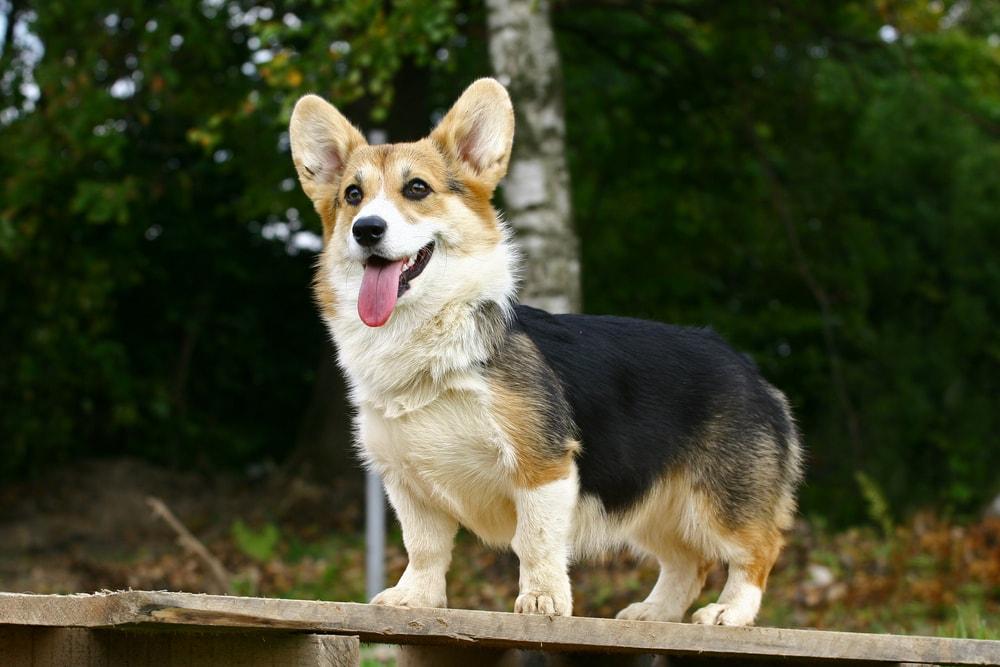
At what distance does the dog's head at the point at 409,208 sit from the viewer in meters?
4.17

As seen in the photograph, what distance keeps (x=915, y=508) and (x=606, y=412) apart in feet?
25.7

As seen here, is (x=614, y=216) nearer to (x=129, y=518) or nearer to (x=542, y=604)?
(x=129, y=518)

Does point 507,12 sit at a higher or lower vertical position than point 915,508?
higher

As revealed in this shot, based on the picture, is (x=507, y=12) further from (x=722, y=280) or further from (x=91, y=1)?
(x=722, y=280)

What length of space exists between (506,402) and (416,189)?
0.85 meters

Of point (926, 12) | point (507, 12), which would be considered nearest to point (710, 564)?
point (507, 12)

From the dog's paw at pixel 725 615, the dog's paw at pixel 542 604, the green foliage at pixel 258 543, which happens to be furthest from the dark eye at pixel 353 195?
the green foliage at pixel 258 543

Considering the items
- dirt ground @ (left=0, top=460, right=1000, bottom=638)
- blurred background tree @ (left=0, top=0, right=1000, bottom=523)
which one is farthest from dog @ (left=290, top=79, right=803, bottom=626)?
blurred background tree @ (left=0, top=0, right=1000, bottom=523)

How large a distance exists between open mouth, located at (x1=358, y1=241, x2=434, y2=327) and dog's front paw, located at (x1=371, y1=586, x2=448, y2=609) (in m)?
0.91

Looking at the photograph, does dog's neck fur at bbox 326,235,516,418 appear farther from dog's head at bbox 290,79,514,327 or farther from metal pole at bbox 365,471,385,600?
metal pole at bbox 365,471,385,600

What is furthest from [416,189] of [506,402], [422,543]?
[422,543]

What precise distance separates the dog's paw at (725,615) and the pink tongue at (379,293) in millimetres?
1559

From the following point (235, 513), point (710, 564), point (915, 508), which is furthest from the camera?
point (235, 513)

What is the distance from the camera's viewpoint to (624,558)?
10281mm
